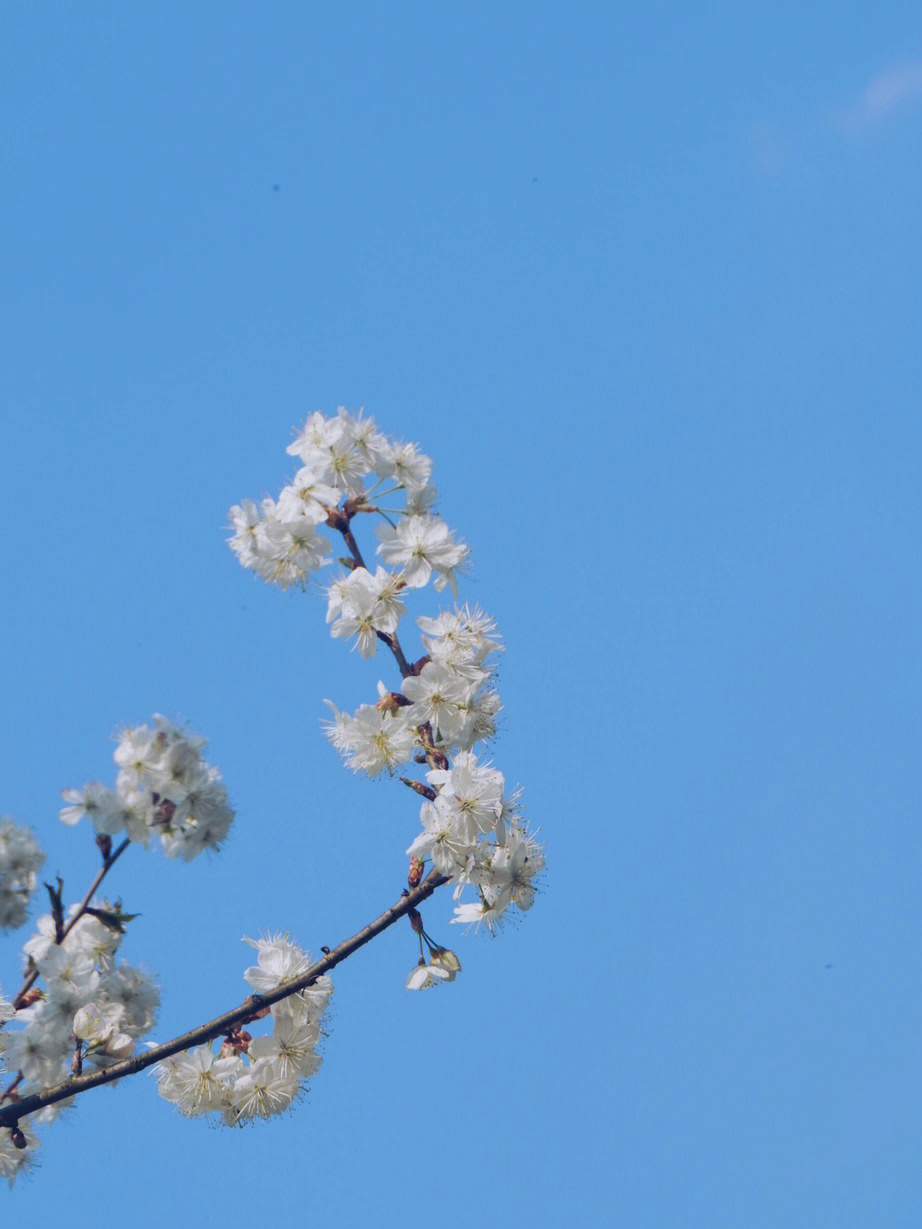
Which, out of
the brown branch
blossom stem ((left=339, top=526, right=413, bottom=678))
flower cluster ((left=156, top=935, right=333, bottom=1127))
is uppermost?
blossom stem ((left=339, top=526, right=413, bottom=678))

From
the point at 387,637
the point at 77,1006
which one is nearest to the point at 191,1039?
the point at 77,1006

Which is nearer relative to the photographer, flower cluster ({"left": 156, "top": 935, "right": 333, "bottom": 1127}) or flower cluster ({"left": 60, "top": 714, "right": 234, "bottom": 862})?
flower cluster ({"left": 60, "top": 714, "right": 234, "bottom": 862})

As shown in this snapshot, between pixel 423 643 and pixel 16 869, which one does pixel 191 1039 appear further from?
pixel 423 643

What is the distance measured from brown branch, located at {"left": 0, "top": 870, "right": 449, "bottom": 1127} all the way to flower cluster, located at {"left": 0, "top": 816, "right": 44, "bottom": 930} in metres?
0.58

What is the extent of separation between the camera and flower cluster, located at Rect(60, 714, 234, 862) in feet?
14.9

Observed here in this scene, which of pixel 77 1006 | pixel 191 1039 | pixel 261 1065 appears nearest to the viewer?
pixel 191 1039

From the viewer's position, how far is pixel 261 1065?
553 centimetres

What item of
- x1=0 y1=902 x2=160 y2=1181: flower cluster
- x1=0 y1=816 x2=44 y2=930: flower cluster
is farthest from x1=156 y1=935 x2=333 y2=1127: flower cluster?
x1=0 y1=816 x2=44 y2=930: flower cluster

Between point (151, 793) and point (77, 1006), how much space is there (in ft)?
3.10

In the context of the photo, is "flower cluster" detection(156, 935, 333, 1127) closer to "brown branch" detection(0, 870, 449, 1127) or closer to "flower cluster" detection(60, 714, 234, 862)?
→ "brown branch" detection(0, 870, 449, 1127)

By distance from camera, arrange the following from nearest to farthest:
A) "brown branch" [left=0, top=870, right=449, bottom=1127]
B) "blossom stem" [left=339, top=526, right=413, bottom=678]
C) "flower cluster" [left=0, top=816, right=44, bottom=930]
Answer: "brown branch" [left=0, top=870, right=449, bottom=1127], "flower cluster" [left=0, top=816, right=44, bottom=930], "blossom stem" [left=339, top=526, right=413, bottom=678]

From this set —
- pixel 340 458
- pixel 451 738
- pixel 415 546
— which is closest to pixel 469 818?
pixel 451 738

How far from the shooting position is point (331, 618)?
5543 millimetres

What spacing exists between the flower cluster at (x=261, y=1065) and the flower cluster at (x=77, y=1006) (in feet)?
1.49
